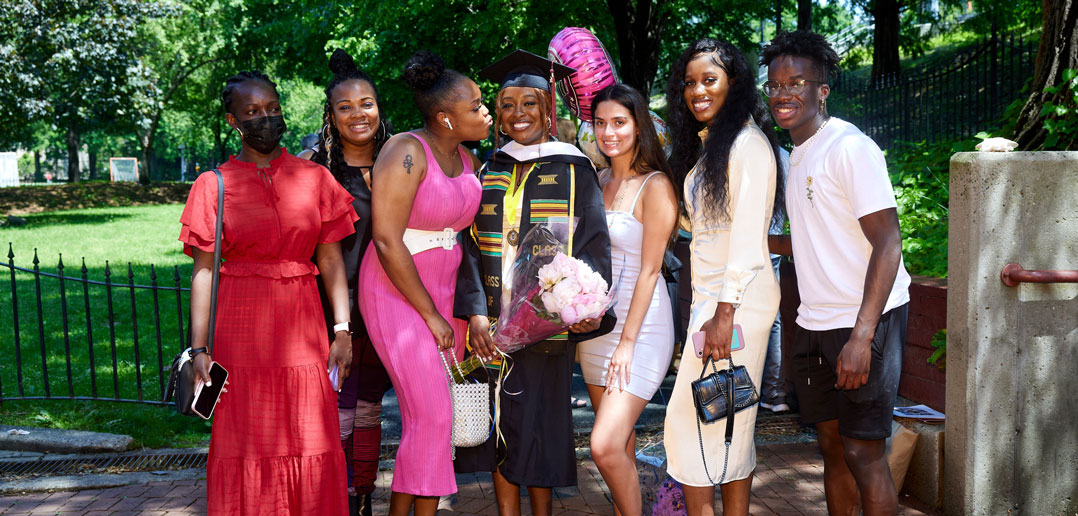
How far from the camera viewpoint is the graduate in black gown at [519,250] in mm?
3695

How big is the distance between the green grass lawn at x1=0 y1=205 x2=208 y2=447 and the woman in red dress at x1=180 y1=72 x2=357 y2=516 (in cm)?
269

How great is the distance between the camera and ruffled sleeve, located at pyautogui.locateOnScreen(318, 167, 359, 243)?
3.74 metres

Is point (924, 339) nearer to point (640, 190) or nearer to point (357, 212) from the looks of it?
point (640, 190)

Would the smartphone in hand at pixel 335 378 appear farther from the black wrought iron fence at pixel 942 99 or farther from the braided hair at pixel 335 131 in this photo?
the black wrought iron fence at pixel 942 99

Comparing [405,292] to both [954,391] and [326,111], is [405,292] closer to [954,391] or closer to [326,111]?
[326,111]

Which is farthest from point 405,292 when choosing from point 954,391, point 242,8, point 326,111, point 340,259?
point 242,8

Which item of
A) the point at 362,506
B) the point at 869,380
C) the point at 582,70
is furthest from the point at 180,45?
the point at 869,380

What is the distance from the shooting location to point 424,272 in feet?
12.6

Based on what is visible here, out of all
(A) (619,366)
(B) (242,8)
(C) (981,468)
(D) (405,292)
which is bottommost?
(C) (981,468)

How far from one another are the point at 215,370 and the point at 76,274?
1349 centimetres

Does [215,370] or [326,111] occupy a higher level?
[326,111]

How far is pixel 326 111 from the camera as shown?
→ 449 centimetres

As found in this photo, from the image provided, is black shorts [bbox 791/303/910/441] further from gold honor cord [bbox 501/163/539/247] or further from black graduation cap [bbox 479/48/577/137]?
black graduation cap [bbox 479/48/577/137]

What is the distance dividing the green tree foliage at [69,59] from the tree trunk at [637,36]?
19297mm
